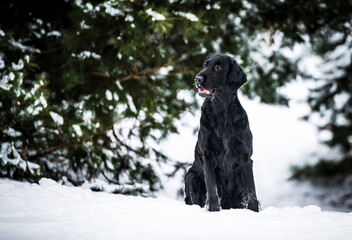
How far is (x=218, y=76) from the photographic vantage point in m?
3.40

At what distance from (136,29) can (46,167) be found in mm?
2966

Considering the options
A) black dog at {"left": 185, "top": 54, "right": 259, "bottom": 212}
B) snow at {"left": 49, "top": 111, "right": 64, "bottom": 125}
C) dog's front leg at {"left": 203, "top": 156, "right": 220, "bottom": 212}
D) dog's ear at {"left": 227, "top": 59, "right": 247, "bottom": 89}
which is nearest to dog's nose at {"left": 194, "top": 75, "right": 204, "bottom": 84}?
black dog at {"left": 185, "top": 54, "right": 259, "bottom": 212}

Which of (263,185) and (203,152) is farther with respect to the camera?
(263,185)

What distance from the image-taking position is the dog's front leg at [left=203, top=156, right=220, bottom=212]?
10.8ft

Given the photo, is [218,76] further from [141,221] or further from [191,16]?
[191,16]

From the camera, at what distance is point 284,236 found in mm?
2504

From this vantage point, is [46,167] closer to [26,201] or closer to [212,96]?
[26,201]

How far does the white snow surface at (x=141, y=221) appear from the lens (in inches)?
96.7

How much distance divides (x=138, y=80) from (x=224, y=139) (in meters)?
3.62

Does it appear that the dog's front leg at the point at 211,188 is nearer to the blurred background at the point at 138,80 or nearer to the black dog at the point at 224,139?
the black dog at the point at 224,139

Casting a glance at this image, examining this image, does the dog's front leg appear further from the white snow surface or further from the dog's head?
the dog's head

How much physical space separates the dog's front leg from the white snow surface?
10 centimetres

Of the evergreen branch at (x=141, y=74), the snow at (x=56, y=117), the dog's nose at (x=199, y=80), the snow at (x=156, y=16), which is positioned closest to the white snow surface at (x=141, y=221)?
the dog's nose at (x=199, y=80)

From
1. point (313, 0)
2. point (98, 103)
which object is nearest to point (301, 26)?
point (313, 0)
